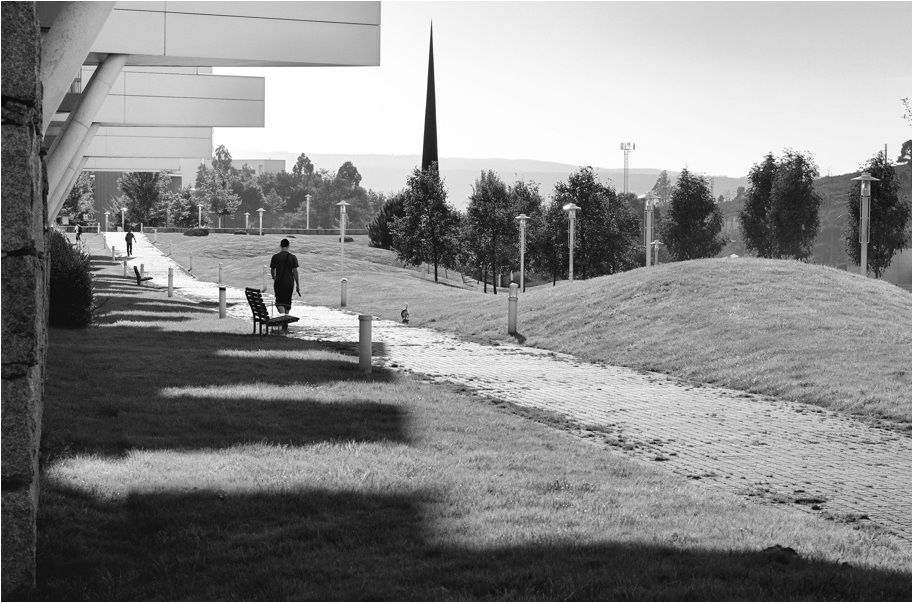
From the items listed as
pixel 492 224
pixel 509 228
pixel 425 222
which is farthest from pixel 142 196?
pixel 425 222

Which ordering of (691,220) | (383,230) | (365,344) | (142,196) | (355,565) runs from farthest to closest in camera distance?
(142,196) → (383,230) → (691,220) → (365,344) → (355,565)

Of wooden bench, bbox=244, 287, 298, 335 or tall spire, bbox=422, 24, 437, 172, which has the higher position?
tall spire, bbox=422, 24, 437, 172

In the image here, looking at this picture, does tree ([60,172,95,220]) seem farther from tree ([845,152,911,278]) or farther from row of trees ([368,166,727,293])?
tree ([845,152,911,278])

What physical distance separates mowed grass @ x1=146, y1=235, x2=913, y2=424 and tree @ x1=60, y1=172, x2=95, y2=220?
67.1m

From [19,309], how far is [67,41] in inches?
241

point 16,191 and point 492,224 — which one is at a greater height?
point 492,224

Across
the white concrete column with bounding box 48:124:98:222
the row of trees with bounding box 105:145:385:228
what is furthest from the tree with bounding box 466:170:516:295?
the row of trees with bounding box 105:145:385:228

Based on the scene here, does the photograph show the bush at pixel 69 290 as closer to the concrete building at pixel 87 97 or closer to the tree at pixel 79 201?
the concrete building at pixel 87 97

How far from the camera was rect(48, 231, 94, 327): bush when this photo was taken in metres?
18.2

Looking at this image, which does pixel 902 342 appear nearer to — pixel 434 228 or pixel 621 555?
pixel 621 555

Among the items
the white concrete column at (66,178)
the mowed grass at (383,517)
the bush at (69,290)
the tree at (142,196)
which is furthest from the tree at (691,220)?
the mowed grass at (383,517)

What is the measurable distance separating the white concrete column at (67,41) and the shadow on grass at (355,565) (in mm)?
4507

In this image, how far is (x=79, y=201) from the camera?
97.6m

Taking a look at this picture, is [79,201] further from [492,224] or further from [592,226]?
[592,226]
